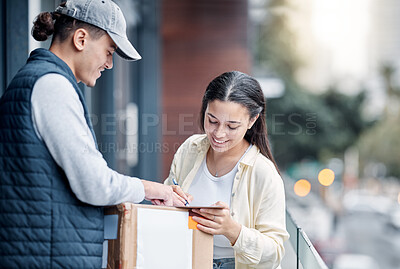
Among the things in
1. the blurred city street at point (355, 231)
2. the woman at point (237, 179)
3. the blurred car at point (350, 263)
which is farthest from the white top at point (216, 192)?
the blurred car at point (350, 263)

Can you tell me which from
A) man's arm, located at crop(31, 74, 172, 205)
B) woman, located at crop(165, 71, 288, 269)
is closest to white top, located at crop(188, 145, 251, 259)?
woman, located at crop(165, 71, 288, 269)

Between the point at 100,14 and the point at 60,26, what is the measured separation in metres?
0.14

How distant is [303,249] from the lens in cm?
176

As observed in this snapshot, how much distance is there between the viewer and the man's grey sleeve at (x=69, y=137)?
1304 mm

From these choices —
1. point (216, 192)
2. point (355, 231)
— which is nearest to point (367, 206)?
point (355, 231)

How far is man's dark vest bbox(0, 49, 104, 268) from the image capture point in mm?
1314

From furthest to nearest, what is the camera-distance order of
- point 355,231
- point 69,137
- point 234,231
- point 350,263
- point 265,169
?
1. point 355,231
2. point 350,263
3. point 265,169
4. point 234,231
5. point 69,137

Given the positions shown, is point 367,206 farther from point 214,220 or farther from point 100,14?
point 100,14

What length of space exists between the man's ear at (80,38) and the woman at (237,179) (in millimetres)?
546

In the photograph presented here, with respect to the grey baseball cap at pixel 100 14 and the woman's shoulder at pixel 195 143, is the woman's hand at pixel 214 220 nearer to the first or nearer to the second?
the woman's shoulder at pixel 195 143

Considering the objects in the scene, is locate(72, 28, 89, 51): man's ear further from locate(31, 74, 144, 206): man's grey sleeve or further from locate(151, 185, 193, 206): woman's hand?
locate(151, 185, 193, 206): woman's hand

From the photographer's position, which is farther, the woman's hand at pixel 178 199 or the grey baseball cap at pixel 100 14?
the woman's hand at pixel 178 199

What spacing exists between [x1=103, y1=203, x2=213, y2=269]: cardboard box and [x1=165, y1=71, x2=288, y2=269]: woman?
56mm

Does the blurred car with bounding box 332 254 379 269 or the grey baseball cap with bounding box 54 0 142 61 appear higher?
the grey baseball cap with bounding box 54 0 142 61
